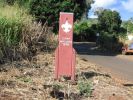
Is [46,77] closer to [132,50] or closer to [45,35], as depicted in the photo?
[45,35]

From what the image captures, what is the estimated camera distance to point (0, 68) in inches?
445

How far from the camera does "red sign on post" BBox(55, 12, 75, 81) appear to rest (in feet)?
37.6

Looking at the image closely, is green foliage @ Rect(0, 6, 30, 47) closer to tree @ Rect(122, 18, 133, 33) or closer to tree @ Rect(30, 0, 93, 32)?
tree @ Rect(30, 0, 93, 32)

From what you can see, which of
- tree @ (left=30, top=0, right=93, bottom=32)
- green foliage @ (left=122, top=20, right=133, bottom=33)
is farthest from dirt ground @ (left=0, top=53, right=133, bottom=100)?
green foliage @ (left=122, top=20, right=133, bottom=33)

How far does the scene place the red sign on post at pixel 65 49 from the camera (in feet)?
37.6

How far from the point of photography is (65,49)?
1152 cm

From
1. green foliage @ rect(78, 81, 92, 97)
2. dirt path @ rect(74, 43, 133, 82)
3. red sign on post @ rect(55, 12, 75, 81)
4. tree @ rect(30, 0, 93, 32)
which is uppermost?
tree @ rect(30, 0, 93, 32)

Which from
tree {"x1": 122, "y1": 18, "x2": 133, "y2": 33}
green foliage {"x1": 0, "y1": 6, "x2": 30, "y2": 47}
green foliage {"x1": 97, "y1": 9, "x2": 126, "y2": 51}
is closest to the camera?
green foliage {"x1": 0, "y1": 6, "x2": 30, "y2": 47}

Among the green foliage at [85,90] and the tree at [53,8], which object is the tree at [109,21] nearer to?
the tree at [53,8]

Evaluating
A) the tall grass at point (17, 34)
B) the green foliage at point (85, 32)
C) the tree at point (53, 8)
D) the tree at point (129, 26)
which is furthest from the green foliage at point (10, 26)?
the green foliage at point (85, 32)

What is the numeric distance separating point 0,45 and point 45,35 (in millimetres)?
5413

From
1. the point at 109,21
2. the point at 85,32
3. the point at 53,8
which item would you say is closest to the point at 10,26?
the point at 53,8

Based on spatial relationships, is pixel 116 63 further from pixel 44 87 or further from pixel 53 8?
pixel 44 87

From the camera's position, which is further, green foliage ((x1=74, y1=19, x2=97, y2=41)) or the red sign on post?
green foliage ((x1=74, y1=19, x2=97, y2=41))
